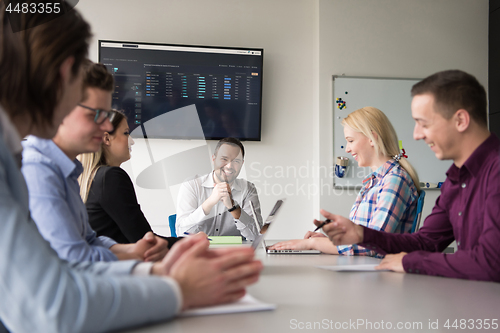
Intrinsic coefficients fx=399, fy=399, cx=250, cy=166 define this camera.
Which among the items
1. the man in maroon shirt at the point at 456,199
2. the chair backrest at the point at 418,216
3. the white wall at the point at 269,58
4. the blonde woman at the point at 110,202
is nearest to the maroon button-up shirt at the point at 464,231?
the man in maroon shirt at the point at 456,199

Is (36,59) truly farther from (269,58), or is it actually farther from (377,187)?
(269,58)

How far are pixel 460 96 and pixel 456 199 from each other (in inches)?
14.2

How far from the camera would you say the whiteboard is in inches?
154

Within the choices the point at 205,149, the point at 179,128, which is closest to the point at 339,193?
the point at 205,149

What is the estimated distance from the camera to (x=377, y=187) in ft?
6.69

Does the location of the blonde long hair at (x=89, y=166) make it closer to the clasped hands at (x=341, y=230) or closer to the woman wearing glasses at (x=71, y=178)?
the woman wearing glasses at (x=71, y=178)

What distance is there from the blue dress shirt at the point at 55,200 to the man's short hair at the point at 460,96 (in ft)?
3.85

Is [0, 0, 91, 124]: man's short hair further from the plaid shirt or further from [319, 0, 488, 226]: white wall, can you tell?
[319, 0, 488, 226]: white wall

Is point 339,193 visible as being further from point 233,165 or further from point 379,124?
point 379,124

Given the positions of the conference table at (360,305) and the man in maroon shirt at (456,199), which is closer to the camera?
A: the conference table at (360,305)

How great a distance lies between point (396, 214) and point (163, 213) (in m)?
2.46

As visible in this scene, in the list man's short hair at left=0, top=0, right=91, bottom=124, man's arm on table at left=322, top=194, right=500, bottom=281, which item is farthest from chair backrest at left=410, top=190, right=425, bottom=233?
man's short hair at left=0, top=0, right=91, bottom=124

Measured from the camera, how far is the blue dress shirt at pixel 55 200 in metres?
0.98

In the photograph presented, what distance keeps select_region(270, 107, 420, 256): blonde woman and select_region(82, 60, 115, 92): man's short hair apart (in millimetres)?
1069
